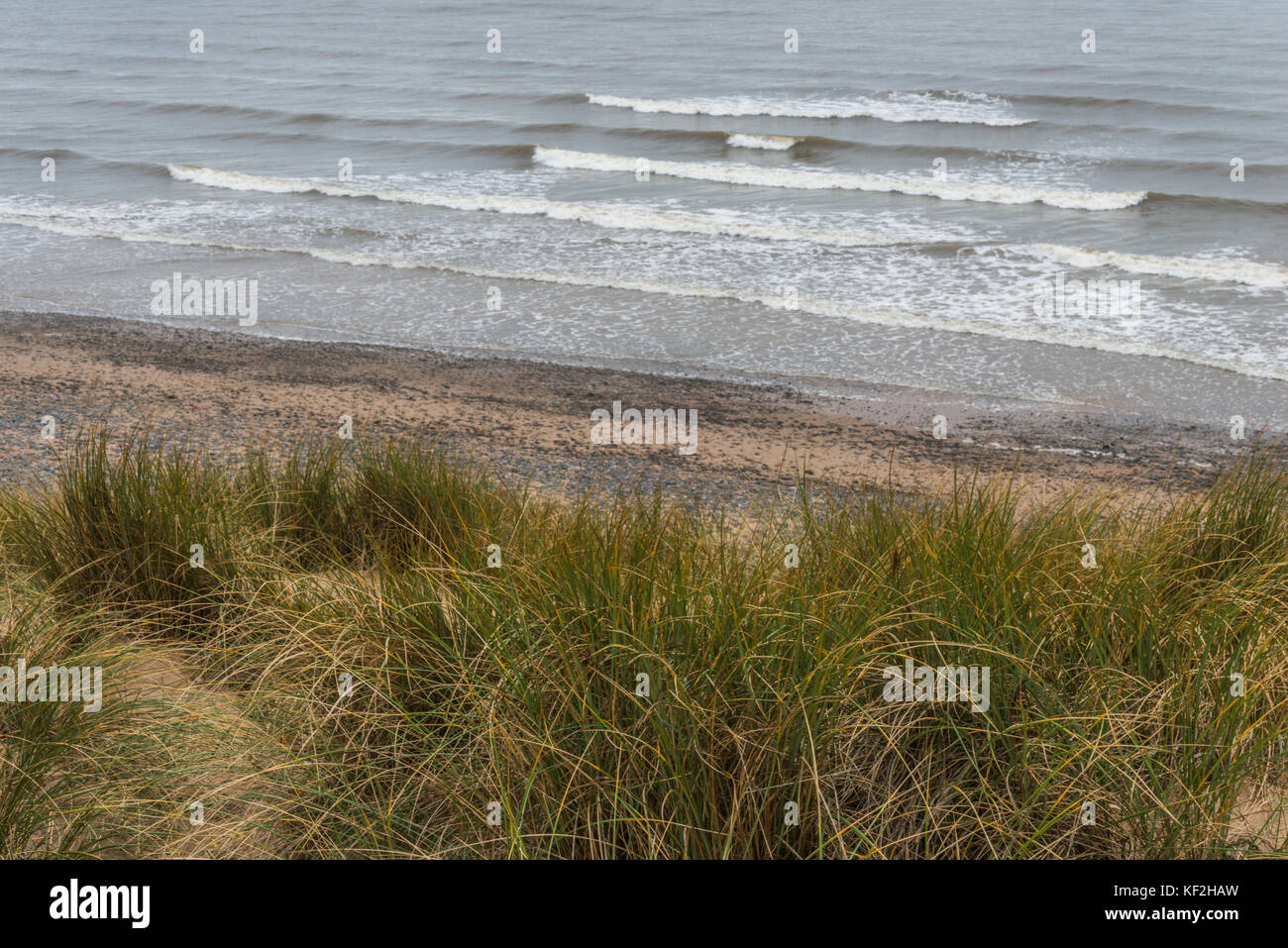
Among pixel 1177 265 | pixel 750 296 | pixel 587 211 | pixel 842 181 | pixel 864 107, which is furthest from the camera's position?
pixel 864 107

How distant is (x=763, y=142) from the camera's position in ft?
81.4

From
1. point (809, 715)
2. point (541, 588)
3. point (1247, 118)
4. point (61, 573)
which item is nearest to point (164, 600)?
point (61, 573)

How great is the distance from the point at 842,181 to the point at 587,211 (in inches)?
208

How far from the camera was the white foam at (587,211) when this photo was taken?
18.2m

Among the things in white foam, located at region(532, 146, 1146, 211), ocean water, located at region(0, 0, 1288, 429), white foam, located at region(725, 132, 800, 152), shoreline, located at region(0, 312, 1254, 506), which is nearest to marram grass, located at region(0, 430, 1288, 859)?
shoreline, located at region(0, 312, 1254, 506)

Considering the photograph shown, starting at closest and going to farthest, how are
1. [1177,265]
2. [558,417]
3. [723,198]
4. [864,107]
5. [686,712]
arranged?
[686,712] < [558,417] < [1177,265] < [723,198] < [864,107]

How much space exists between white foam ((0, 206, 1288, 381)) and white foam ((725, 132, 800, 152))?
9.73 metres

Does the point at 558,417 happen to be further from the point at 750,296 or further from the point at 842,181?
the point at 842,181

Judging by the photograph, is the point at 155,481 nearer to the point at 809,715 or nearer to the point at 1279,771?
Result: the point at 809,715

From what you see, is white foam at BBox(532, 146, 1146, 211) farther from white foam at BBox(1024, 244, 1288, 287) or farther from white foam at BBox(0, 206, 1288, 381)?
white foam at BBox(0, 206, 1288, 381)

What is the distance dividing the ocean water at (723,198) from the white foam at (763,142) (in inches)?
3.0

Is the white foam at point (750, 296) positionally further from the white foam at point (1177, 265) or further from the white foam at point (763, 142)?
the white foam at point (763, 142)

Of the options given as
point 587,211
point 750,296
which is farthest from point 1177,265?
point 587,211

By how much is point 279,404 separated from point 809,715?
830 centimetres
